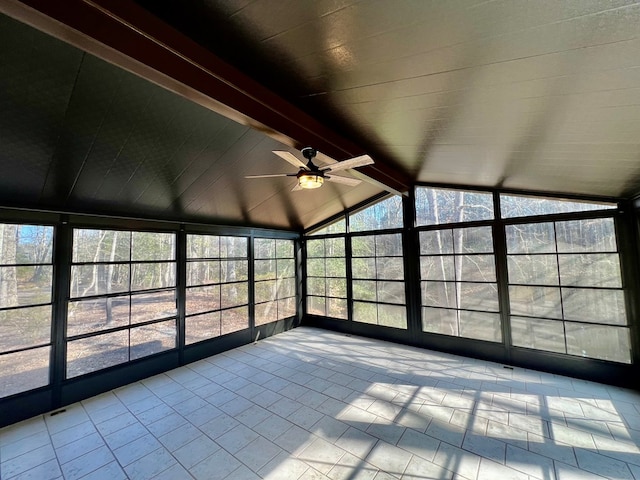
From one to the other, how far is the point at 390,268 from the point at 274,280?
2854mm

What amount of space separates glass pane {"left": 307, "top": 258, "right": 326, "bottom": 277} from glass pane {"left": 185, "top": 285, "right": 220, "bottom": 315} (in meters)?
2.61

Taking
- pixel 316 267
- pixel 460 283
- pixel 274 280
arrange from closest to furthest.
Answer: pixel 460 283 < pixel 274 280 < pixel 316 267

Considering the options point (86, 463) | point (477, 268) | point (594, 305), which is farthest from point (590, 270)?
point (86, 463)

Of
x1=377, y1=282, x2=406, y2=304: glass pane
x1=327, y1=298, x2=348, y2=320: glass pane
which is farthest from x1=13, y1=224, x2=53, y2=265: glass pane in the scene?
x1=377, y1=282, x2=406, y2=304: glass pane

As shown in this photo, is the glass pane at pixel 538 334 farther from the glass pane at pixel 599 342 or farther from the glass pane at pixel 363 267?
the glass pane at pixel 363 267

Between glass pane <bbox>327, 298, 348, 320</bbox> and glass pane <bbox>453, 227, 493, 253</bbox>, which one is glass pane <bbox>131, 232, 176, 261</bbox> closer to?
glass pane <bbox>327, 298, 348, 320</bbox>

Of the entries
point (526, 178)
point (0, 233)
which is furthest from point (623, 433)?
point (0, 233)

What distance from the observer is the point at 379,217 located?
625cm

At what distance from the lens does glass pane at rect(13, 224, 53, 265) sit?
10.9 feet

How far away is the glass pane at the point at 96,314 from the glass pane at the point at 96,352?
138 mm

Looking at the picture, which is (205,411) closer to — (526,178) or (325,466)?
(325,466)

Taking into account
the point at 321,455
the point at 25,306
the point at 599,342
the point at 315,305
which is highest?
the point at 25,306

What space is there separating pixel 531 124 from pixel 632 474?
311 cm

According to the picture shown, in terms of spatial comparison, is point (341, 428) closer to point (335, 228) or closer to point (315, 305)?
point (315, 305)
